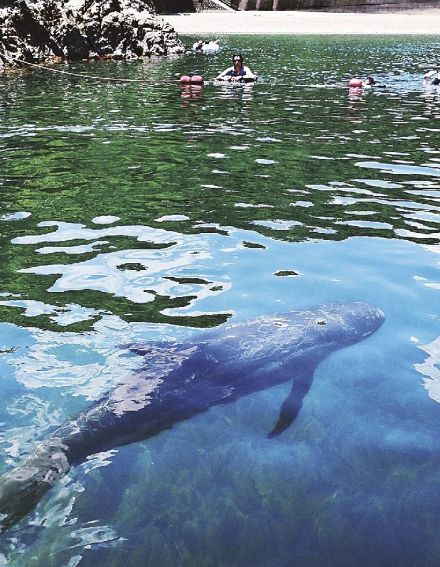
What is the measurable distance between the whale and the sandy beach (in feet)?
182

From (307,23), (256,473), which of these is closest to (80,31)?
(256,473)

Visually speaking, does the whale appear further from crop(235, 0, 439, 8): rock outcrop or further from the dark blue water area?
crop(235, 0, 439, 8): rock outcrop

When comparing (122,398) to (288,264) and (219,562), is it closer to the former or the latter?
(219,562)

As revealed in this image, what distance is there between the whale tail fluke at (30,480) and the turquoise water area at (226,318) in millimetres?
92

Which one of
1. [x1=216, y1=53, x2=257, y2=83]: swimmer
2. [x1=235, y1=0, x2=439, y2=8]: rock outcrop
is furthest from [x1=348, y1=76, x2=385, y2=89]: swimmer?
[x1=235, y1=0, x2=439, y2=8]: rock outcrop

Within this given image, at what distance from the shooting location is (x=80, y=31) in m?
34.8

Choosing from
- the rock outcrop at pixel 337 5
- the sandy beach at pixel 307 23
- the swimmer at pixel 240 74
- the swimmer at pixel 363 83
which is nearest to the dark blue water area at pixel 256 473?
the swimmer at pixel 363 83

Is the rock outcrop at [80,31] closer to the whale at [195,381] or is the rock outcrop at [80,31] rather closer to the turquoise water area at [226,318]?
the turquoise water area at [226,318]

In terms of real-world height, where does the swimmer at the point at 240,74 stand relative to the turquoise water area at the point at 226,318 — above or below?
above

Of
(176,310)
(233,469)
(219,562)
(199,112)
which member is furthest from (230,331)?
(199,112)

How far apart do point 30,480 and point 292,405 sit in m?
1.94

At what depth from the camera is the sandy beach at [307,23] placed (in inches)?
2320

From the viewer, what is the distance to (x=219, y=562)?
10.9ft

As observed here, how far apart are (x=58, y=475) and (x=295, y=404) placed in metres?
1.77
